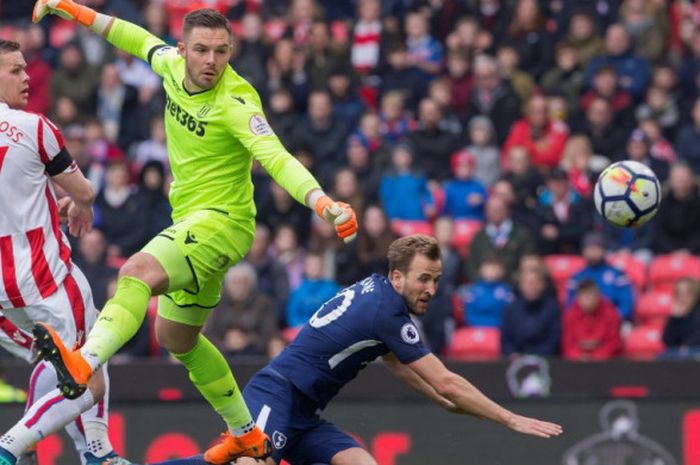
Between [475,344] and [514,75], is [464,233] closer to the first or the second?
[475,344]

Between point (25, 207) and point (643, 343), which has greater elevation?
point (25, 207)

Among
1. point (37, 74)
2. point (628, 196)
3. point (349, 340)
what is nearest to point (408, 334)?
point (349, 340)

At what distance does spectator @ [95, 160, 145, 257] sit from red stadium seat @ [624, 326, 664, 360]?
206 inches

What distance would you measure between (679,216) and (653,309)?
1.09 metres

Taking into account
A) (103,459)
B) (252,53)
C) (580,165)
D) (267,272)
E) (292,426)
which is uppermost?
(252,53)

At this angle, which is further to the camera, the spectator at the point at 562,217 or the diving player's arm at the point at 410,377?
the spectator at the point at 562,217

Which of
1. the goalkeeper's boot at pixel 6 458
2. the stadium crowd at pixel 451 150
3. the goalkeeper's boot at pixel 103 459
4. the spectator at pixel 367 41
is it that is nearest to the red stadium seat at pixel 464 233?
the stadium crowd at pixel 451 150

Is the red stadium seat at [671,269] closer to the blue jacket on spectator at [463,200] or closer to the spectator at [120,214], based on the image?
the blue jacket on spectator at [463,200]

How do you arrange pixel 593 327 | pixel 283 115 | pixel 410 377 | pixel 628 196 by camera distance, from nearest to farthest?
pixel 410 377 → pixel 628 196 → pixel 593 327 → pixel 283 115

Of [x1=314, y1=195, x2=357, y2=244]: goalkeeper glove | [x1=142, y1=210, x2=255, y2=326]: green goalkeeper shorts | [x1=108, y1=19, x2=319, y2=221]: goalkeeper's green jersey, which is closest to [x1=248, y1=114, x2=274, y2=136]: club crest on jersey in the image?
[x1=108, y1=19, x2=319, y2=221]: goalkeeper's green jersey

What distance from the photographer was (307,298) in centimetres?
1548

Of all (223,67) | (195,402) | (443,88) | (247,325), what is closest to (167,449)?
(195,402)

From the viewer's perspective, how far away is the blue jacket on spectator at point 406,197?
54.0 feet

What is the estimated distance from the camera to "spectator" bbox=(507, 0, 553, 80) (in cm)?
1822
